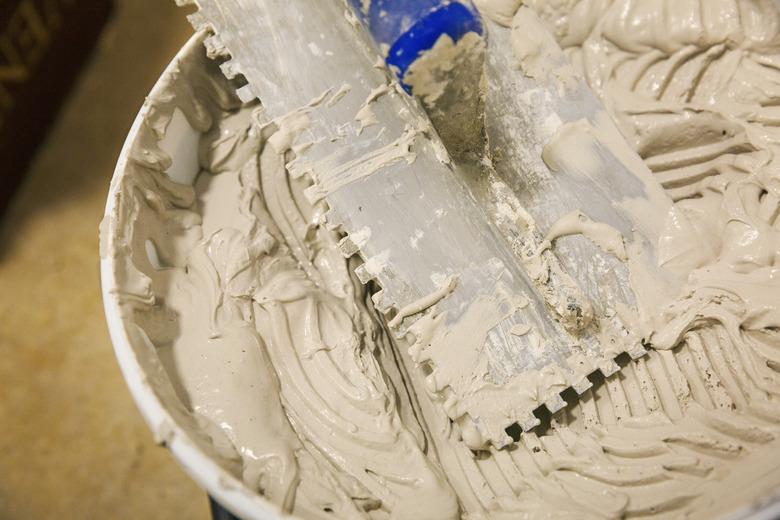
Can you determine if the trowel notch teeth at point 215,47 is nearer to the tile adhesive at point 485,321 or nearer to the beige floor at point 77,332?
the tile adhesive at point 485,321

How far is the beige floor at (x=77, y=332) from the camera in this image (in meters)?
1.84

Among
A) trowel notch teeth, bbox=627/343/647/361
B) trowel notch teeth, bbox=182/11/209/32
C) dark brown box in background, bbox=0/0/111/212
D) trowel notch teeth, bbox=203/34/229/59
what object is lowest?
trowel notch teeth, bbox=627/343/647/361

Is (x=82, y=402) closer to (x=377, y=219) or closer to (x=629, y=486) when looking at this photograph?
(x=377, y=219)

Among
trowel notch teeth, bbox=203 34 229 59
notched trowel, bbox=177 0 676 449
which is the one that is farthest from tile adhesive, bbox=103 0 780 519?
trowel notch teeth, bbox=203 34 229 59

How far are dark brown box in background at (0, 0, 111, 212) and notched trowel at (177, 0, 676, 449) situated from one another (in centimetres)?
125

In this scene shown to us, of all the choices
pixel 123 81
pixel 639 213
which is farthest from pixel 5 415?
pixel 639 213

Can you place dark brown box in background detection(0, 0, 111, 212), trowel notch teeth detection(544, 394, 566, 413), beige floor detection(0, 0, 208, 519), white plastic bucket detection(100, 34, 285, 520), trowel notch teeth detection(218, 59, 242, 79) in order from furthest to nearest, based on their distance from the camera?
dark brown box in background detection(0, 0, 111, 212) → beige floor detection(0, 0, 208, 519) → trowel notch teeth detection(218, 59, 242, 79) → trowel notch teeth detection(544, 394, 566, 413) → white plastic bucket detection(100, 34, 285, 520)

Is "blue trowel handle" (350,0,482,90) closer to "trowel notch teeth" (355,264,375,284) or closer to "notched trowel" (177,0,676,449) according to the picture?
"notched trowel" (177,0,676,449)

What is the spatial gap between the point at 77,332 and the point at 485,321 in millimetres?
1518

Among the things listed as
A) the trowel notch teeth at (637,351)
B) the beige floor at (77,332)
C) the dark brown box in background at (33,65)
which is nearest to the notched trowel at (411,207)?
the trowel notch teeth at (637,351)

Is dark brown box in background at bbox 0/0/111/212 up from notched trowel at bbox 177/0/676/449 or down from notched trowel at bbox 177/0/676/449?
up

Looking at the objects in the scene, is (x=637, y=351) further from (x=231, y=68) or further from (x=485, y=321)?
(x=231, y=68)

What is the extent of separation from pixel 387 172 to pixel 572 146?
37 cm

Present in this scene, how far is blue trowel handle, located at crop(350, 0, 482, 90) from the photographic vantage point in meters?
1.14
